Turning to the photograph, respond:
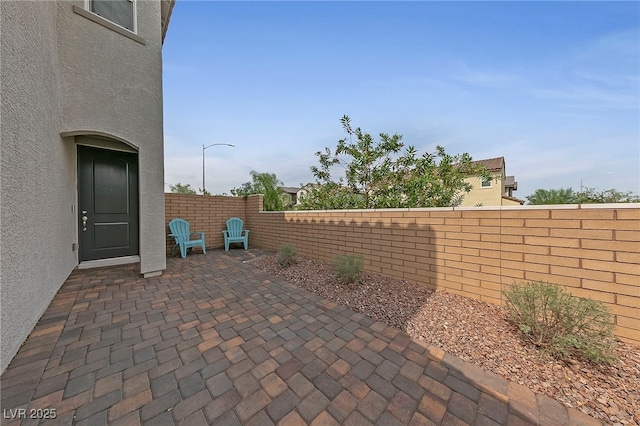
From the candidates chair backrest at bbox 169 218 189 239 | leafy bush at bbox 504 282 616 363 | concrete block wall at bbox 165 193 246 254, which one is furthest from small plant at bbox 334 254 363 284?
concrete block wall at bbox 165 193 246 254

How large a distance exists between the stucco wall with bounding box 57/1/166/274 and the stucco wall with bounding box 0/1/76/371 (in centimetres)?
21

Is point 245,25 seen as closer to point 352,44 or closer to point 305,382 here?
point 352,44

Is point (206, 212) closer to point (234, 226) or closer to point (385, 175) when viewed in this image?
point (234, 226)

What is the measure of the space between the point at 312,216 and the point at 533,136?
7214 mm

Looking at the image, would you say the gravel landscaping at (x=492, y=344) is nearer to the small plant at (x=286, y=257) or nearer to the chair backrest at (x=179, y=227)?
the small plant at (x=286, y=257)

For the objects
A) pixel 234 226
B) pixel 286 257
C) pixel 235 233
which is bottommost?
pixel 286 257

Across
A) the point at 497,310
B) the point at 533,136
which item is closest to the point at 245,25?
the point at 497,310

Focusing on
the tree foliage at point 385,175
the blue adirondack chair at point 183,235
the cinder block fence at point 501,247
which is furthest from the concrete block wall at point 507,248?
the blue adirondack chair at point 183,235

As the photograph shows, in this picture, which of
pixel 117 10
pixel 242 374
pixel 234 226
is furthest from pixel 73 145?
pixel 242 374

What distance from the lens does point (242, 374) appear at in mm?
1701

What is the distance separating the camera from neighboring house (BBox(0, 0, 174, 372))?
1.89 meters

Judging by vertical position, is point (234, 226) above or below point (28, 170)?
below

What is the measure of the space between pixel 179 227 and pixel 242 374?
550 centimetres

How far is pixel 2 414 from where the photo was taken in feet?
4.37
